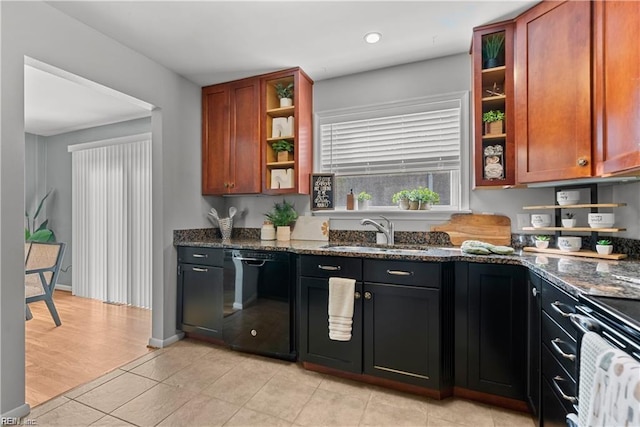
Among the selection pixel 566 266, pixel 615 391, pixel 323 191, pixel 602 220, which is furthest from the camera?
pixel 323 191

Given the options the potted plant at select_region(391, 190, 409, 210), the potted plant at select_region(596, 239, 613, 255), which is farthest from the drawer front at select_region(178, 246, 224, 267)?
the potted plant at select_region(596, 239, 613, 255)

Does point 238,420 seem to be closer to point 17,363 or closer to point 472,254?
point 17,363

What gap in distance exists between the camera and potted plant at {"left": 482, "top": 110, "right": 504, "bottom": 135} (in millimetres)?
2213

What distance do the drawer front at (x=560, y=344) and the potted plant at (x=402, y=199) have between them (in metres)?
1.35

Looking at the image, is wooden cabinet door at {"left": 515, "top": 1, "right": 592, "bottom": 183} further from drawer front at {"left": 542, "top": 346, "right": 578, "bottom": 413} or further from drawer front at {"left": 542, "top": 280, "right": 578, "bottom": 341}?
drawer front at {"left": 542, "top": 346, "right": 578, "bottom": 413}

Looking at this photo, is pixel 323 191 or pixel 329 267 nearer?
pixel 329 267

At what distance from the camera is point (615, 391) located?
79 cm

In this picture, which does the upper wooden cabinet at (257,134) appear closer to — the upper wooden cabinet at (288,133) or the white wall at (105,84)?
the upper wooden cabinet at (288,133)

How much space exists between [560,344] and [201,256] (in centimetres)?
257

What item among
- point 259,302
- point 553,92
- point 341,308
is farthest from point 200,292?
point 553,92

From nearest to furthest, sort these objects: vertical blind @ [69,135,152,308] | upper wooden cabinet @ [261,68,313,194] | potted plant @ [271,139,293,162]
Answer: upper wooden cabinet @ [261,68,313,194] → potted plant @ [271,139,293,162] → vertical blind @ [69,135,152,308]

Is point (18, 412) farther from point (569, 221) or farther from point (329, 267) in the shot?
point (569, 221)

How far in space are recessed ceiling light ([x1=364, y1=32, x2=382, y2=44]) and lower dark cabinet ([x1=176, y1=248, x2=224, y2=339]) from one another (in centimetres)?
212

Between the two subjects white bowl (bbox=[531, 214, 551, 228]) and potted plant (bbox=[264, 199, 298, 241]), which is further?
potted plant (bbox=[264, 199, 298, 241])
